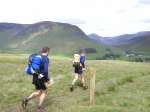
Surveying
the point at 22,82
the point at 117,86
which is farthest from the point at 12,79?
the point at 117,86

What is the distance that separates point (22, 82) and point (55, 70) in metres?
8.34

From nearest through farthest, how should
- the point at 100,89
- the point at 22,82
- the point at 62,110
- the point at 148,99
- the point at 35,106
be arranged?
1. the point at 62,110
2. the point at 35,106
3. the point at 148,99
4. the point at 100,89
5. the point at 22,82

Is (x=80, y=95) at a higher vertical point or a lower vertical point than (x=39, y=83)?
lower

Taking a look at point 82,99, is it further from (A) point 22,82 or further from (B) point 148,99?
(A) point 22,82

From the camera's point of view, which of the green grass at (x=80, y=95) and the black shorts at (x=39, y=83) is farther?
the green grass at (x=80, y=95)

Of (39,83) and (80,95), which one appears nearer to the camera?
(39,83)

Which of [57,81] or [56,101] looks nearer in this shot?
[56,101]

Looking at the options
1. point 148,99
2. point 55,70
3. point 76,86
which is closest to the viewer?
point 148,99

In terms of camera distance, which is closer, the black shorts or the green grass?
the black shorts

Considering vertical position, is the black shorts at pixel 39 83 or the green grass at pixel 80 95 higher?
the black shorts at pixel 39 83

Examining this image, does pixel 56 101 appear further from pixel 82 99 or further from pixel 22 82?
pixel 22 82

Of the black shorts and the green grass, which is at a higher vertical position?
the black shorts

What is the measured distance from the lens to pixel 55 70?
3888 cm

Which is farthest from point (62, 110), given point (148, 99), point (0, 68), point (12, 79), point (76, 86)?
point (0, 68)
